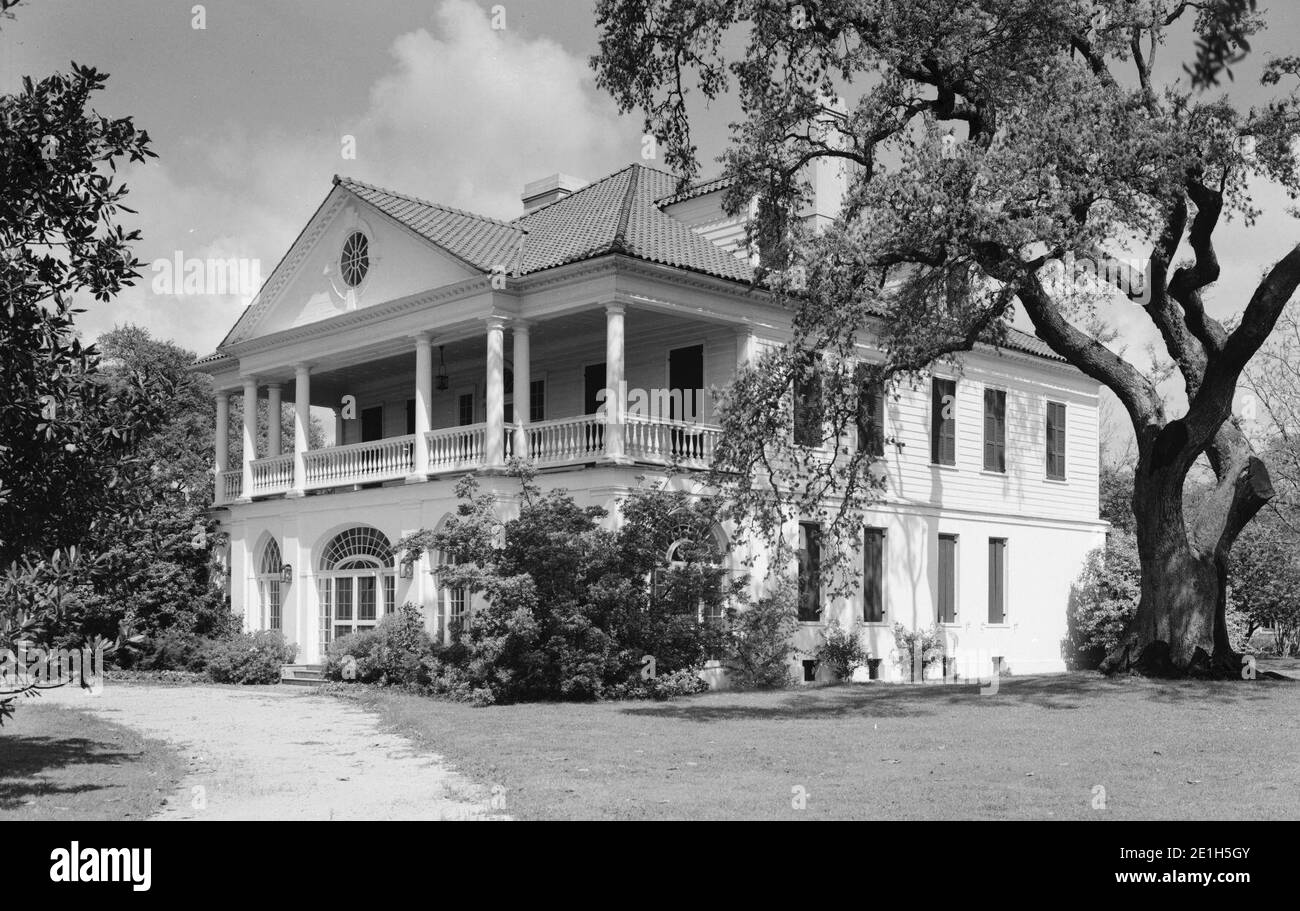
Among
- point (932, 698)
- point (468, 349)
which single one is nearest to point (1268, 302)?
point (932, 698)

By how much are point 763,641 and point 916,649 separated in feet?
19.6

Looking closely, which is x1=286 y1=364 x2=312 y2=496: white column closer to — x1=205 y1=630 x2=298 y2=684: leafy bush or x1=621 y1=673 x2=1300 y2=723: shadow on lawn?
x1=205 y1=630 x2=298 y2=684: leafy bush

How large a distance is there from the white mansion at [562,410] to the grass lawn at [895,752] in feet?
17.7

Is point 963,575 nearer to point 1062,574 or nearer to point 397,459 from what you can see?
point 1062,574

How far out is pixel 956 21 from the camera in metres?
17.7

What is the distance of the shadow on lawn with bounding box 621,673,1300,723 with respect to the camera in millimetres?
18250

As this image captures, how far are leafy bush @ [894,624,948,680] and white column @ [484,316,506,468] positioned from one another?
9686 mm

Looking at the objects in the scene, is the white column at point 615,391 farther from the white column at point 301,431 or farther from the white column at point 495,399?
the white column at point 301,431

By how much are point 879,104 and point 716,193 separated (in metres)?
7.31

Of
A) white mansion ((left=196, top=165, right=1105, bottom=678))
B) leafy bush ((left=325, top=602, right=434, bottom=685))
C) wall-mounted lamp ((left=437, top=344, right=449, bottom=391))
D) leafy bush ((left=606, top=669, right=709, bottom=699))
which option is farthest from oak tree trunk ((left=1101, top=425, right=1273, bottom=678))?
wall-mounted lamp ((left=437, top=344, right=449, bottom=391))

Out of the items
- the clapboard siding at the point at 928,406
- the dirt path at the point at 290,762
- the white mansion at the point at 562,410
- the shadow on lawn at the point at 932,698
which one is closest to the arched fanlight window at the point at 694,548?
the white mansion at the point at 562,410

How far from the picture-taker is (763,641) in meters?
23.1

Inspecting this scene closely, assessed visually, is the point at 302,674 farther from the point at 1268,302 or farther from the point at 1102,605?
the point at 1102,605
